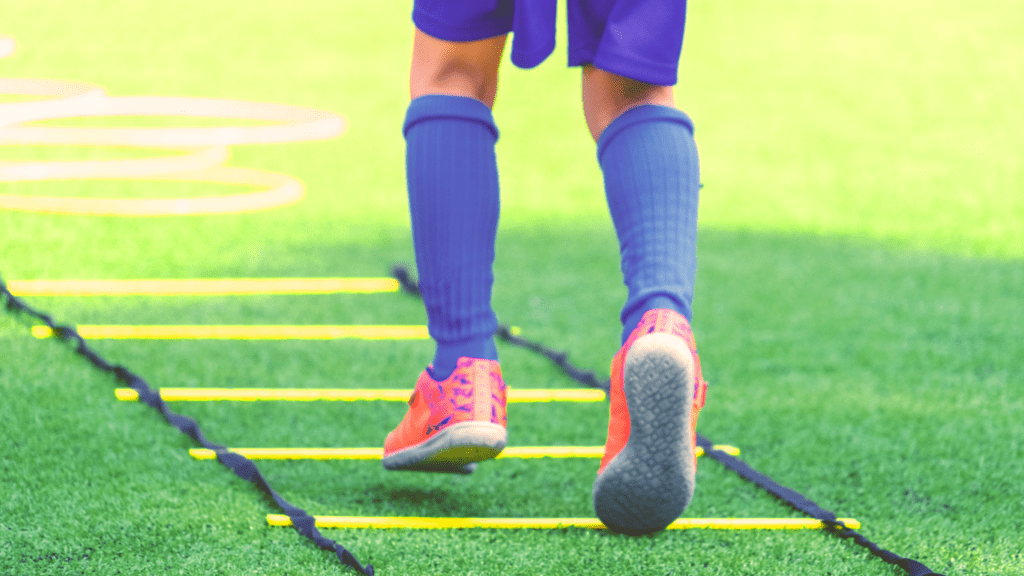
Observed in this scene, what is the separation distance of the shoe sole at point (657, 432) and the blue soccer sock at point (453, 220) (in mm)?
238

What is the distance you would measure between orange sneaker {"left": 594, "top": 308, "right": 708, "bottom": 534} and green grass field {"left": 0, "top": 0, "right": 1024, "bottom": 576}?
0.08 meters

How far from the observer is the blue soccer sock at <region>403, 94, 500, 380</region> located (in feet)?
4.00

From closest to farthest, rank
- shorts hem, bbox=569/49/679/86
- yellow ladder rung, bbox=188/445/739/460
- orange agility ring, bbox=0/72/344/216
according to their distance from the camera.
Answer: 1. shorts hem, bbox=569/49/679/86
2. yellow ladder rung, bbox=188/445/739/460
3. orange agility ring, bbox=0/72/344/216

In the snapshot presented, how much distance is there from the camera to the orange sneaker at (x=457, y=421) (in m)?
1.19

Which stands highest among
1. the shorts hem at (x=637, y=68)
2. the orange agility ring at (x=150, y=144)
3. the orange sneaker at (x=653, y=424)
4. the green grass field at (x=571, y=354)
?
the shorts hem at (x=637, y=68)

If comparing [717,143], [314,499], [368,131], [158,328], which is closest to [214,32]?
[368,131]

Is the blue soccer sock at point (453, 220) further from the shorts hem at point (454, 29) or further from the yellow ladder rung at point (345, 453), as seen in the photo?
the yellow ladder rung at point (345, 453)

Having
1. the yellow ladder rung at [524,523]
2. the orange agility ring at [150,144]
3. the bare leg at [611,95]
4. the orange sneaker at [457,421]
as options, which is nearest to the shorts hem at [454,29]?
the bare leg at [611,95]

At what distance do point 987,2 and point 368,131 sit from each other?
6061 mm

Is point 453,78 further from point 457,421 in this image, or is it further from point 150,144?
point 150,144

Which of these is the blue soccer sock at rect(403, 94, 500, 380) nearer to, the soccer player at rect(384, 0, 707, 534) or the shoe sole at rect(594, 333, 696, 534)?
the soccer player at rect(384, 0, 707, 534)

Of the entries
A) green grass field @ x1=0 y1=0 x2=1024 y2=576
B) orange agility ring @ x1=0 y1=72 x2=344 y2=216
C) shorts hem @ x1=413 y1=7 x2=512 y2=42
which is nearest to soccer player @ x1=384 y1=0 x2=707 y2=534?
shorts hem @ x1=413 y1=7 x2=512 y2=42

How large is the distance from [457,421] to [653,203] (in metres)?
0.33

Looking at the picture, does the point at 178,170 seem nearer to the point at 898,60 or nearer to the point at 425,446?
the point at 425,446
